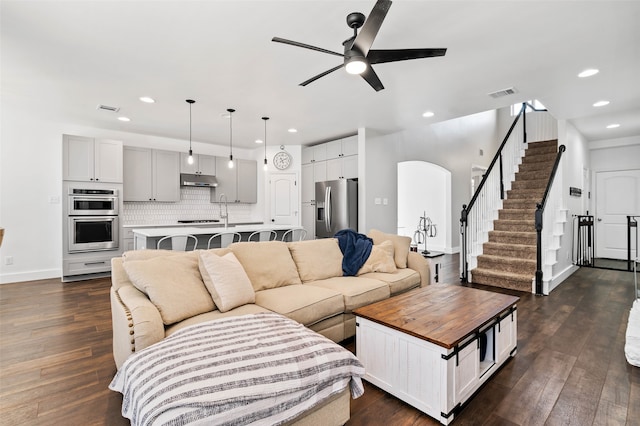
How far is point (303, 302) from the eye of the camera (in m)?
2.34

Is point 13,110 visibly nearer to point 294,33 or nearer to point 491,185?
point 294,33

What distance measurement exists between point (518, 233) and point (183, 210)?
6595 millimetres

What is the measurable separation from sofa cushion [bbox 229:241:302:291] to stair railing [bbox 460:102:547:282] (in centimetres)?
340

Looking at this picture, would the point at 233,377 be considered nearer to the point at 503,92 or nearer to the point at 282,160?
the point at 503,92

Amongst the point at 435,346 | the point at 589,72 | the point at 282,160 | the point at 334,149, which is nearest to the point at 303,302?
the point at 435,346

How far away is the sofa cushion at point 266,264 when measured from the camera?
2.68 m

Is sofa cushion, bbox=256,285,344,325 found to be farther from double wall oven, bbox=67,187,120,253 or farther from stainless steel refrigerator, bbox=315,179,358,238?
double wall oven, bbox=67,187,120,253

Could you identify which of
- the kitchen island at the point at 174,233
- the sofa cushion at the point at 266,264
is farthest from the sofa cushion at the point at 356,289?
the kitchen island at the point at 174,233

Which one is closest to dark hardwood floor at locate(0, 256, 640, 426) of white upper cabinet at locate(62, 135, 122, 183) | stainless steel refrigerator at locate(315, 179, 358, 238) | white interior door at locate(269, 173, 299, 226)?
white upper cabinet at locate(62, 135, 122, 183)

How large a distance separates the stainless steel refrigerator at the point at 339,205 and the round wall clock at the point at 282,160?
127 cm

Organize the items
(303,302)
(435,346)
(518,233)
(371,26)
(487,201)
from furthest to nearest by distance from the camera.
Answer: (487,201) < (518,233) < (303,302) < (371,26) < (435,346)

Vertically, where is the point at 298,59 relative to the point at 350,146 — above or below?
above

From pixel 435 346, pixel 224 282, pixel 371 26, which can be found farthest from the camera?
pixel 224 282

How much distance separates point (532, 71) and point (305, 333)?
3.66 m
